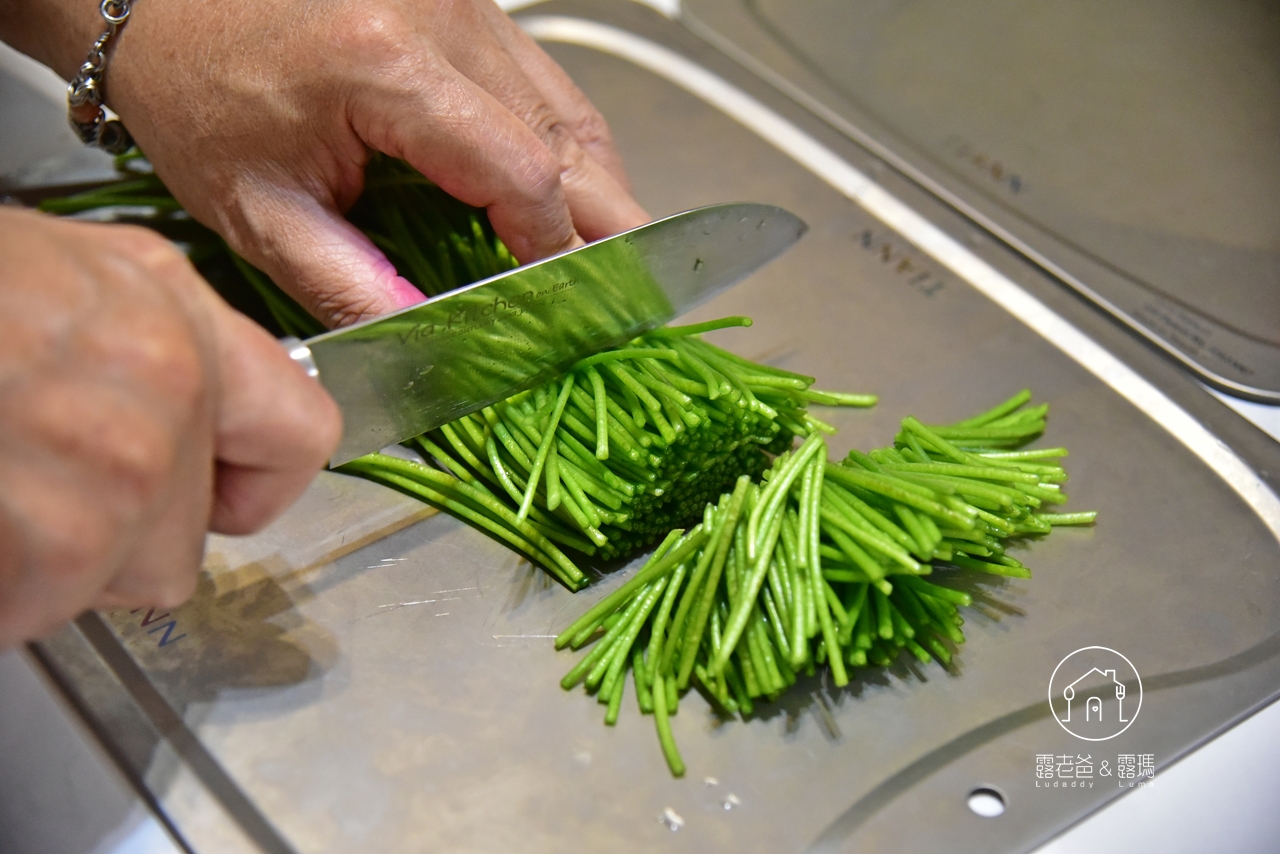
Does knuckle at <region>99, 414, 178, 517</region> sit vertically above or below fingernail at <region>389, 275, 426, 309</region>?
below

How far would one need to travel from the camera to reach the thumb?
126 centimetres

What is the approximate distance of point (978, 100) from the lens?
1821mm

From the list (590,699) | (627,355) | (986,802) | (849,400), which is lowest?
(590,699)

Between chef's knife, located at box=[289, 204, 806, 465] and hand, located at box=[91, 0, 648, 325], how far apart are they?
0.10 metres

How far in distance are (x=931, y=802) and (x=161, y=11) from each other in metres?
1.40

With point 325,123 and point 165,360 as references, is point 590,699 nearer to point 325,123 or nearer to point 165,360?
point 165,360

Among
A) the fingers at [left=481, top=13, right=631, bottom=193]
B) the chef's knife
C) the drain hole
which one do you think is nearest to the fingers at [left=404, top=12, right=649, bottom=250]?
the fingers at [left=481, top=13, right=631, bottom=193]

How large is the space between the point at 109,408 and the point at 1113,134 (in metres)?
1.59

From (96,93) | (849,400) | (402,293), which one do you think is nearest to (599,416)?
(402,293)

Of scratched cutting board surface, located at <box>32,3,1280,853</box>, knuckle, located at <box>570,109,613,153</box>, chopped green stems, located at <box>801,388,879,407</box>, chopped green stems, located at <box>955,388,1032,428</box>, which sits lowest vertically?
scratched cutting board surface, located at <box>32,3,1280,853</box>

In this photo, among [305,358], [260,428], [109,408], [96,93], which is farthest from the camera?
[96,93]

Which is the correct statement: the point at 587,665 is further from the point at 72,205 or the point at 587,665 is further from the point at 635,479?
the point at 72,205

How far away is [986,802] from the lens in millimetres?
1113

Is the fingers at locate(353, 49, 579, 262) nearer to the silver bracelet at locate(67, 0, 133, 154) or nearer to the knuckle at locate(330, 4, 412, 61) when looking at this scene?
the knuckle at locate(330, 4, 412, 61)
